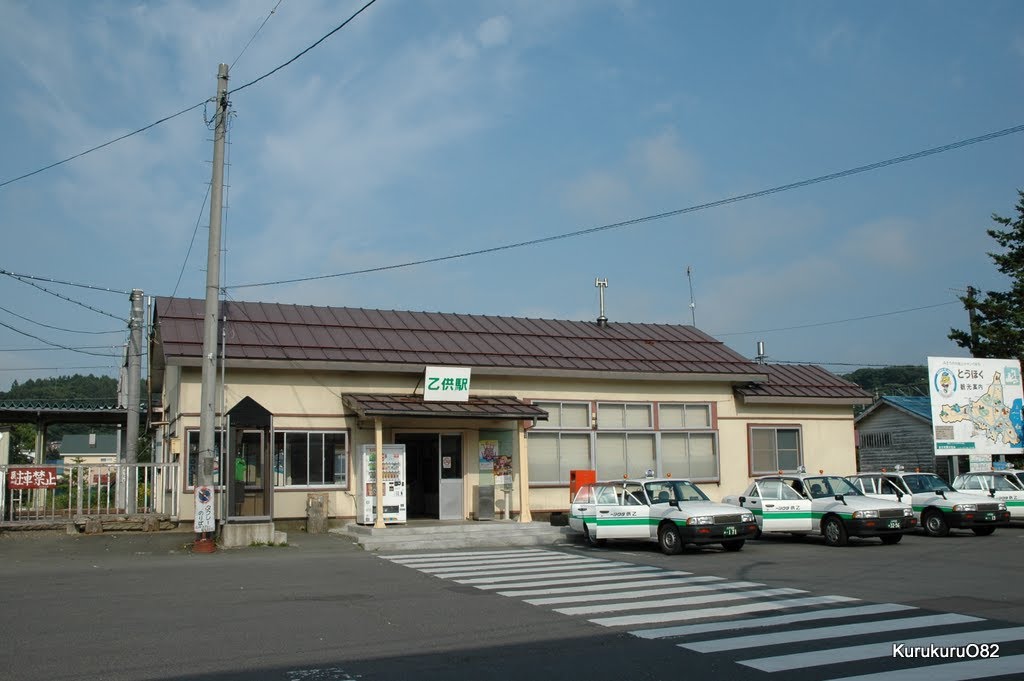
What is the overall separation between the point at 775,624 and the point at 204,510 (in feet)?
43.9

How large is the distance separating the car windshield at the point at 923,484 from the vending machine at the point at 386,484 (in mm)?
13726

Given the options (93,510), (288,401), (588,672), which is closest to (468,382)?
(288,401)

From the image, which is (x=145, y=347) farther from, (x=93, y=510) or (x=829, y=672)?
(x=829, y=672)

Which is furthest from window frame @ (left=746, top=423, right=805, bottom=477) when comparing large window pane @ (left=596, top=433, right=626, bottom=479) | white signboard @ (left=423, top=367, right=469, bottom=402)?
white signboard @ (left=423, top=367, right=469, bottom=402)

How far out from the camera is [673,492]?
67.6 ft

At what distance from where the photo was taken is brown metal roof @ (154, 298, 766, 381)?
80.9 feet

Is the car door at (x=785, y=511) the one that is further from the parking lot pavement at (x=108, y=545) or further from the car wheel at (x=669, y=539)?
the parking lot pavement at (x=108, y=545)

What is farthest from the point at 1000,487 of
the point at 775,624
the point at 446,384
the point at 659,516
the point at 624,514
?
the point at 775,624

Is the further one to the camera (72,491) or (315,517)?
(315,517)

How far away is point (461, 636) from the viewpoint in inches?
384

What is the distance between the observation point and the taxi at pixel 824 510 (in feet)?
66.9

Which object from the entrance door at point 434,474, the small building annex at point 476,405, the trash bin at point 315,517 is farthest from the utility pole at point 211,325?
the entrance door at point 434,474

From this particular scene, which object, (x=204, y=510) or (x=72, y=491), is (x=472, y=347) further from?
(x=72, y=491)

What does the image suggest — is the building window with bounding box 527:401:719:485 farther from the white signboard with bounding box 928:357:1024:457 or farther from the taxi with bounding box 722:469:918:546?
the white signboard with bounding box 928:357:1024:457
